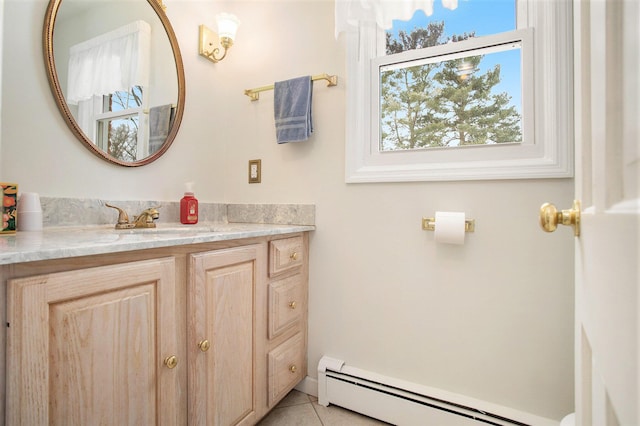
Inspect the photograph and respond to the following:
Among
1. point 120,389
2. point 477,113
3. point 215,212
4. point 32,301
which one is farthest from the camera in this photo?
point 215,212

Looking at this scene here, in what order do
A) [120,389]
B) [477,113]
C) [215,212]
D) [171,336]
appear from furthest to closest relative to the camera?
[215,212] < [477,113] < [171,336] < [120,389]

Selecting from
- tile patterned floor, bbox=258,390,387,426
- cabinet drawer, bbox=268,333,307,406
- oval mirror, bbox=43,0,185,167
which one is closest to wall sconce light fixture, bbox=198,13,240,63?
oval mirror, bbox=43,0,185,167

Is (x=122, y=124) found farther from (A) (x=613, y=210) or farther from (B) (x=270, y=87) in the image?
(A) (x=613, y=210)

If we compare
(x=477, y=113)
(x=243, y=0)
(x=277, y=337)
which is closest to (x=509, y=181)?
(x=477, y=113)

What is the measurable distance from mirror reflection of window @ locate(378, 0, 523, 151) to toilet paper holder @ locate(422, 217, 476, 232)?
335mm

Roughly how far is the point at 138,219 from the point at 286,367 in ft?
3.08

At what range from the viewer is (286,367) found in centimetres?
143

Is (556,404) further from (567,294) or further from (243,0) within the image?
(243,0)

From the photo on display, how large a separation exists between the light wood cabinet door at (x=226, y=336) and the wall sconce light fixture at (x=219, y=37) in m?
1.19

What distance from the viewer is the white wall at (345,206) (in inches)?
45.0

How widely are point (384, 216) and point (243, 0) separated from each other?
1529 mm

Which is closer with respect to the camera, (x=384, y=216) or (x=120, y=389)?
(x=120, y=389)

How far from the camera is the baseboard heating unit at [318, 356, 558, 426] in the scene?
120 cm

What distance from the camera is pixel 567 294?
115 centimetres
